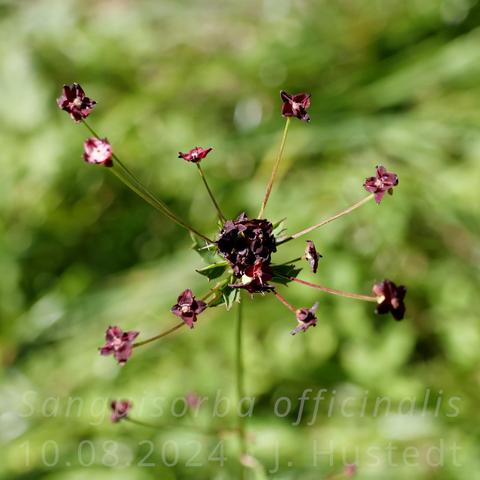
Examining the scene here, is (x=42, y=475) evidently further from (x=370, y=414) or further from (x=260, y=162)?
(x=260, y=162)

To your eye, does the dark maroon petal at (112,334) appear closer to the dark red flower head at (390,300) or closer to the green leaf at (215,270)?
the green leaf at (215,270)

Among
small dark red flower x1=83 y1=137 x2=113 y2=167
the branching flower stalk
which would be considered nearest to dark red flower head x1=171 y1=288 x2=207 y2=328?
the branching flower stalk

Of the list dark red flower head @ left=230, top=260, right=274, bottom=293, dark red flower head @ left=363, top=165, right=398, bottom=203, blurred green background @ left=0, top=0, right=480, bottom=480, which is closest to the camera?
dark red flower head @ left=230, top=260, right=274, bottom=293

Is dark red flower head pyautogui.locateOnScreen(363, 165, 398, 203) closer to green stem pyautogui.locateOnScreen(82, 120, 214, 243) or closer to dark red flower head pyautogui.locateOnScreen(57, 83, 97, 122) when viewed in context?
green stem pyautogui.locateOnScreen(82, 120, 214, 243)

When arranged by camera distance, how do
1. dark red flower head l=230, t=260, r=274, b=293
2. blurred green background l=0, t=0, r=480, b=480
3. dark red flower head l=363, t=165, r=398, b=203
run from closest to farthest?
dark red flower head l=230, t=260, r=274, b=293
dark red flower head l=363, t=165, r=398, b=203
blurred green background l=0, t=0, r=480, b=480

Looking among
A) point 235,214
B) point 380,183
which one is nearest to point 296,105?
point 380,183

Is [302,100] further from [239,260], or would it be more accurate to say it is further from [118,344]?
[118,344]
